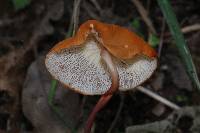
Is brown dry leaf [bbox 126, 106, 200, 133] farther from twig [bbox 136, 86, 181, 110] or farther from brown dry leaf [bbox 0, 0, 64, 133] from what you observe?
brown dry leaf [bbox 0, 0, 64, 133]

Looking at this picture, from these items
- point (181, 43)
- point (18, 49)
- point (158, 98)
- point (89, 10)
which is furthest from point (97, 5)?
point (181, 43)

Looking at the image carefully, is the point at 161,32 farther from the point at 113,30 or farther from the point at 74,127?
the point at 113,30

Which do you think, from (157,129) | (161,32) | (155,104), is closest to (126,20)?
(161,32)

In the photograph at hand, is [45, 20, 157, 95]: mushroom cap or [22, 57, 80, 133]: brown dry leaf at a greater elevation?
[45, 20, 157, 95]: mushroom cap

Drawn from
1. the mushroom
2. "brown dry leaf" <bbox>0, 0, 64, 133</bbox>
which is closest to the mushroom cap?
the mushroom

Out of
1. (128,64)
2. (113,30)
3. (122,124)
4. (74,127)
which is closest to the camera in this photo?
(113,30)

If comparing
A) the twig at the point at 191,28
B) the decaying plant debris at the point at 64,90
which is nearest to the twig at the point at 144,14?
the decaying plant debris at the point at 64,90

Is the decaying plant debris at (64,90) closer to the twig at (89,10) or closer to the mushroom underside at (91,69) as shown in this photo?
the twig at (89,10)
